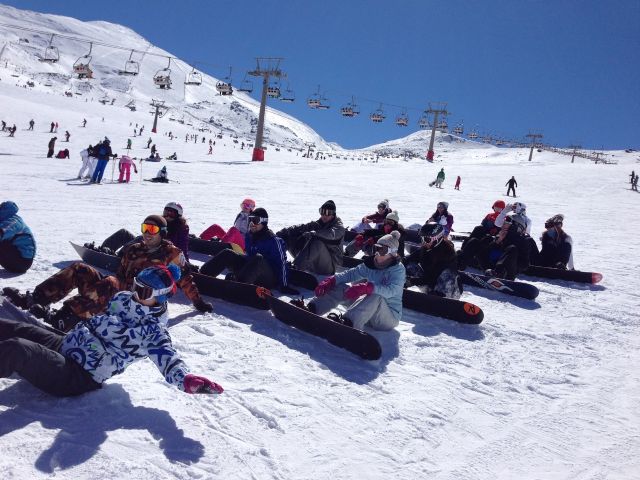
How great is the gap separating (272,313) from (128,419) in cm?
254

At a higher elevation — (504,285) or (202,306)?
(504,285)

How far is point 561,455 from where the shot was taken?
11.4 feet

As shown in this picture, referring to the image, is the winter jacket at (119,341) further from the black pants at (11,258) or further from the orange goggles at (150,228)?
the black pants at (11,258)

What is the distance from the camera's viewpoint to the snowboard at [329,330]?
183 inches

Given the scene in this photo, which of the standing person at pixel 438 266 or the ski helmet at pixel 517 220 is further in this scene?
the ski helmet at pixel 517 220

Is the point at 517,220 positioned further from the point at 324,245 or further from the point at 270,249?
the point at 270,249

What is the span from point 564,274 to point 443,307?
13.7 feet

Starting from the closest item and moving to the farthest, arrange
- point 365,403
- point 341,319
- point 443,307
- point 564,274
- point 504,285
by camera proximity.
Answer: point 365,403 → point 341,319 → point 443,307 → point 504,285 → point 564,274

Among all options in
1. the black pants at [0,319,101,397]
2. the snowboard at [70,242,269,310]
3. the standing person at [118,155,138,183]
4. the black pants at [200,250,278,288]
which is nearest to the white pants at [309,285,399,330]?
the snowboard at [70,242,269,310]

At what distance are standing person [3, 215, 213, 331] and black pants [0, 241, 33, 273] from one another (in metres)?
1.33

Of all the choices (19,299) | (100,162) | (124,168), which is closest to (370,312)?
(19,299)

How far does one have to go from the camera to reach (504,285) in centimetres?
777

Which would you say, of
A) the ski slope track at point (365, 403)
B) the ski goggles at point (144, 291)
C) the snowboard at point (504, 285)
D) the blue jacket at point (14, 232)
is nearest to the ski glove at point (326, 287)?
the ski slope track at point (365, 403)

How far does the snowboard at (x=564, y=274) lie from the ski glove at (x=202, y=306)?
6.36 metres
